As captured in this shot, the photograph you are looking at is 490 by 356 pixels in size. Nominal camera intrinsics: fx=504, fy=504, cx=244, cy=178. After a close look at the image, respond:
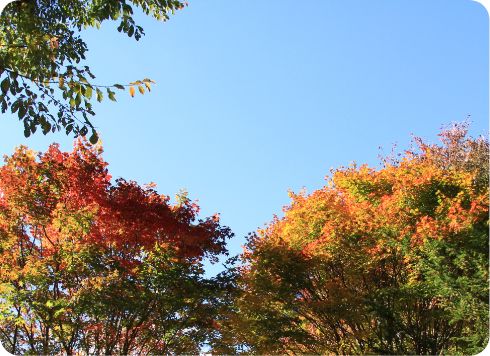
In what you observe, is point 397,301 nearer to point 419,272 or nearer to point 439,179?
point 419,272

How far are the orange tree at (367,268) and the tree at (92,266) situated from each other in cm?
170

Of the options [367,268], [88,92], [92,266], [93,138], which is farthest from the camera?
[367,268]

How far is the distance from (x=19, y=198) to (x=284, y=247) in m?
Result: 6.91

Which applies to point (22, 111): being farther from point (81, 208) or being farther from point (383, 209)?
point (383, 209)

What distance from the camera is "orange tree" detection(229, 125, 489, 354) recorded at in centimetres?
1216

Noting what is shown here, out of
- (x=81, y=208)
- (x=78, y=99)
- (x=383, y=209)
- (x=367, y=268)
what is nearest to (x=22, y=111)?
(x=78, y=99)

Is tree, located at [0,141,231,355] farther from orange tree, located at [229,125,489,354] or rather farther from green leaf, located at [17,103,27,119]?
green leaf, located at [17,103,27,119]

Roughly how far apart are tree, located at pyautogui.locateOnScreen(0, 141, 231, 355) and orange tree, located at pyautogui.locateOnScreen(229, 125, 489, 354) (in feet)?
5.59

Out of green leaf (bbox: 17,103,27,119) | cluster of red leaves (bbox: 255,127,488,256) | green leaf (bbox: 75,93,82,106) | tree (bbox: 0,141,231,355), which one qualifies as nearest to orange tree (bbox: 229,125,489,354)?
cluster of red leaves (bbox: 255,127,488,256)

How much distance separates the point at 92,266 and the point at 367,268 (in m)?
7.17

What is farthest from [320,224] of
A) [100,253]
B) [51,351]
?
[51,351]

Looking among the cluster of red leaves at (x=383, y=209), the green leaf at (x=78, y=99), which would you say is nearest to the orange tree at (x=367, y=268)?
the cluster of red leaves at (x=383, y=209)

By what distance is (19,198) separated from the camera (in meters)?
12.7

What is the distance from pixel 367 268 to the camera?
1355cm
